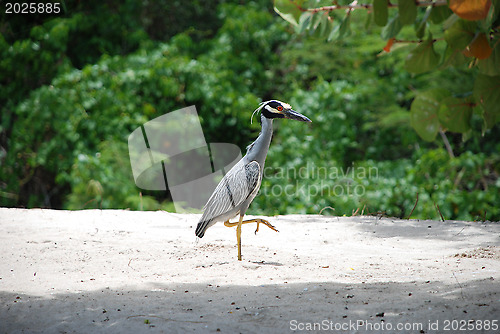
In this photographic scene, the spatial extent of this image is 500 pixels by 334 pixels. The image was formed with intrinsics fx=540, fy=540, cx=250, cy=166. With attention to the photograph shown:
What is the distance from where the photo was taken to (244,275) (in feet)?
13.3

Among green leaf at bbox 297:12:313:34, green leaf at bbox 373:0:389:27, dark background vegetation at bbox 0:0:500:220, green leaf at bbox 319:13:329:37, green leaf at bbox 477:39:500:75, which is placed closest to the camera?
green leaf at bbox 477:39:500:75

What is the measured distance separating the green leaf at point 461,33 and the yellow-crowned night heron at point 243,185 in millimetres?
1681

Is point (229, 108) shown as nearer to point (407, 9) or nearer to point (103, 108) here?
point (103, 108)

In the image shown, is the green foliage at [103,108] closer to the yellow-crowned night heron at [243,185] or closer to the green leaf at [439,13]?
the yellow-crowned night heron at [243,185]

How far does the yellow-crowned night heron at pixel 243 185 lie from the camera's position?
178 inches

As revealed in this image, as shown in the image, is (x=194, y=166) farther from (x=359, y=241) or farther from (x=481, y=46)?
(x=481, y=46)

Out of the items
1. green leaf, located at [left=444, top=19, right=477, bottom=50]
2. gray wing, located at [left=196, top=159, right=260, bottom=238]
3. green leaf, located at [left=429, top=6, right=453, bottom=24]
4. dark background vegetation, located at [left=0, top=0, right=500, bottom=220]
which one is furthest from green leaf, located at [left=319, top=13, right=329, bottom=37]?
dark background vegetation, located at [left=0, top=0, right=500, bottom=220]

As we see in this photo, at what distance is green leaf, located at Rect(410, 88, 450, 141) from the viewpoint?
10.9ft

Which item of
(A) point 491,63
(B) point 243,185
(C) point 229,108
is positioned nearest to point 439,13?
→ (A) point 491,63

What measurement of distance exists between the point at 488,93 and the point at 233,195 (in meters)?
2.22

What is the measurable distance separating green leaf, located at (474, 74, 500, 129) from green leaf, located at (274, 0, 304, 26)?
1.33 m

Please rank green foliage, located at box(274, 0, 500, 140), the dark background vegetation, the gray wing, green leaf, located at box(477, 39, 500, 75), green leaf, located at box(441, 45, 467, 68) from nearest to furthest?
green foliage, located at box(274, 0, 500, 140)
green leaf, located at box(477, 39, 500, 75)
green leaf, located at box(441, 45, 467, 68)
the gray wing
the dark background vegetation

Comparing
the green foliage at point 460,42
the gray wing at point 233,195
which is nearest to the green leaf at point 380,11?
the green foliage at point 460,42

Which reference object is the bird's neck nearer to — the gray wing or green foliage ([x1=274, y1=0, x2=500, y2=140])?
the gray wing
